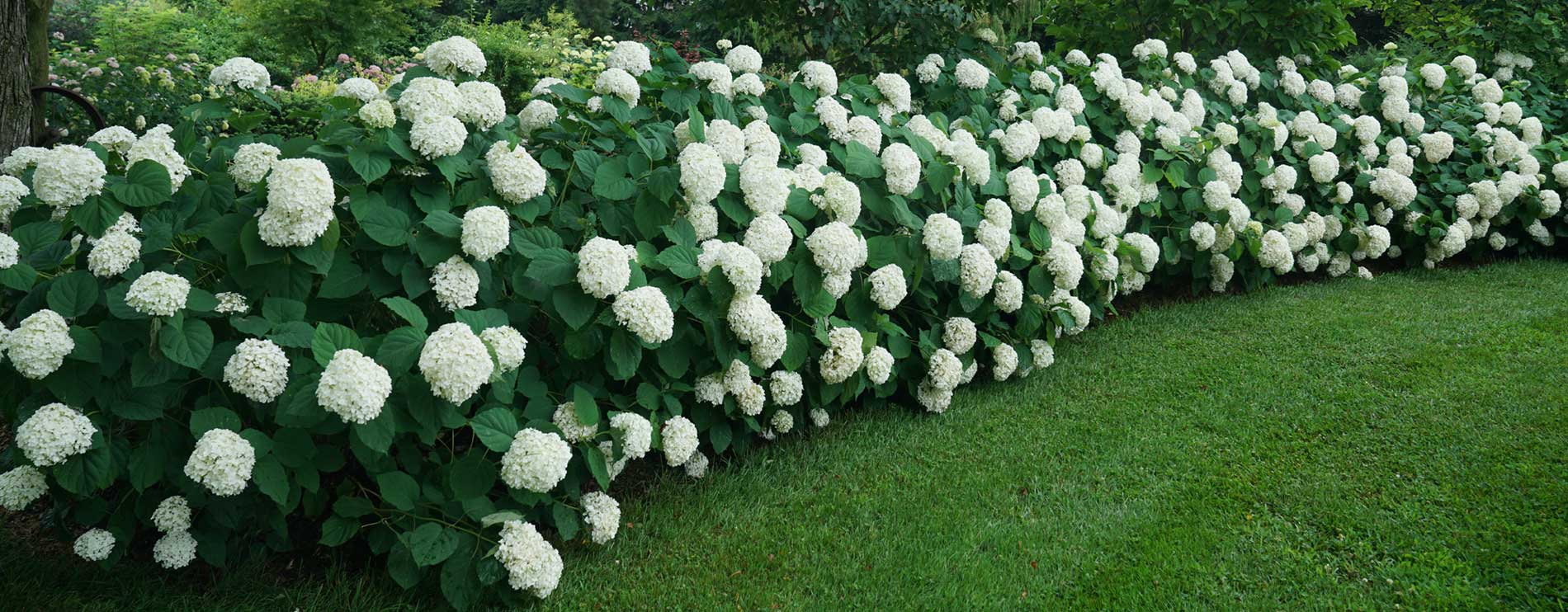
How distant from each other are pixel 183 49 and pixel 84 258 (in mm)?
14179

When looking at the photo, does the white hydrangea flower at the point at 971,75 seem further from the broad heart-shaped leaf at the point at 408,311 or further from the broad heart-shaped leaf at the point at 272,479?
the broad heart-shaped leaf at the point at 272,479

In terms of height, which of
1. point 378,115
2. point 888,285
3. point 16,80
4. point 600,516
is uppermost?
point 378,115

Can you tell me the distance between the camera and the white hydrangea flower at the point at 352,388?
2.19 meters

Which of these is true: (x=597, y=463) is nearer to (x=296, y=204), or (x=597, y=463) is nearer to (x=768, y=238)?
(x=768, y=238)

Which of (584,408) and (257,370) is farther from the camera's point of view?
(584,408)

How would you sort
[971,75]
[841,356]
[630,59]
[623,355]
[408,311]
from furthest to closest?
[971,75] → [630,59] → [841,356] → [623,355] → [408,311]

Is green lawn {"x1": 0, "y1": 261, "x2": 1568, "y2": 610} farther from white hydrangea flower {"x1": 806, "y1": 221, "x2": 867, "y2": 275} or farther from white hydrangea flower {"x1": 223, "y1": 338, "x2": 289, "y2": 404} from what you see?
white hydrangea flower {"x1": 806, "y1": 221, "x2": 867, "y2": 275}

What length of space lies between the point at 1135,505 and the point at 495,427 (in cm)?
196

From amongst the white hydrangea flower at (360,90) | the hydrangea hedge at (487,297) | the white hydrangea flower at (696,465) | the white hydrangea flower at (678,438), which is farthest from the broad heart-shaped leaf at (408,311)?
the white hydrangea flower at (696,465)

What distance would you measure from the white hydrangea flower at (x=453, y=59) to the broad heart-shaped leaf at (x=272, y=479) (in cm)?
133

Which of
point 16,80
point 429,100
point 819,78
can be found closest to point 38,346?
point 429,100

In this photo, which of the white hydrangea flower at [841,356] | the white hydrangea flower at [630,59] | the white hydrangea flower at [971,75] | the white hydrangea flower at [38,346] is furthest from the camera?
the white hydrangea flower at [971,75]

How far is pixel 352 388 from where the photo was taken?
2195 mm

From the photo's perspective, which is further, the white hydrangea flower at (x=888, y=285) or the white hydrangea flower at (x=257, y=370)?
the white hydrangea flower at (x=888, y=285)
